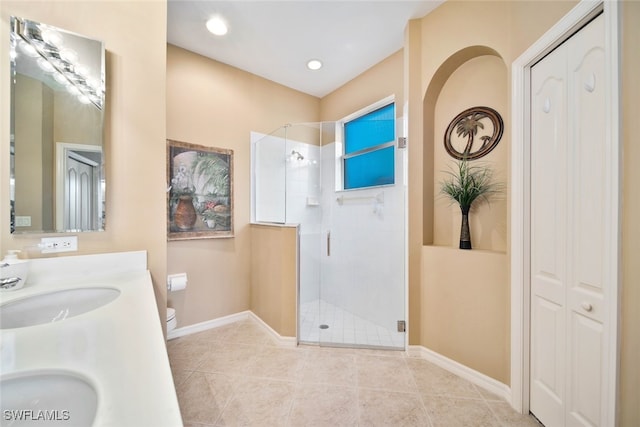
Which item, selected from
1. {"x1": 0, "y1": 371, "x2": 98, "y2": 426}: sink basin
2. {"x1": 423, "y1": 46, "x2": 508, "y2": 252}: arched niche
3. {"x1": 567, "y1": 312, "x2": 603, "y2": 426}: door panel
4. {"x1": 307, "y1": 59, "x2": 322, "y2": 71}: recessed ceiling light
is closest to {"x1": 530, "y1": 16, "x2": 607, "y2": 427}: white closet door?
{"x1": 567, "y1": 312, "x2": 603, "y2": 426}: door panel

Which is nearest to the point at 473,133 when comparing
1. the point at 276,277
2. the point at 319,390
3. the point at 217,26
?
the point at 276,277

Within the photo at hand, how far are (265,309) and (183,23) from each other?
270 cm

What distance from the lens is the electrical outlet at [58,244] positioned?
126cm

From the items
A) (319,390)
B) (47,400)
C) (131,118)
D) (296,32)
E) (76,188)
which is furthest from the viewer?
(296,32)

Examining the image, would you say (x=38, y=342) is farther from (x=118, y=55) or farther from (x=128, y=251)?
(x=118, y=55)

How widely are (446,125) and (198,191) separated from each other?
7.77ft

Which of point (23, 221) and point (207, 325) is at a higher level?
point (23, 221)

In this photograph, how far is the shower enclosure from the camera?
243 cm

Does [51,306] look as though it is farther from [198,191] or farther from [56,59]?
[198,191]

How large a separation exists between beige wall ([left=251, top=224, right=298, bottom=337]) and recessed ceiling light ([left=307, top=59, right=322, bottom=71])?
178cm

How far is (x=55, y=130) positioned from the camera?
4.20 feet

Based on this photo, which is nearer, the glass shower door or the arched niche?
the arched niche

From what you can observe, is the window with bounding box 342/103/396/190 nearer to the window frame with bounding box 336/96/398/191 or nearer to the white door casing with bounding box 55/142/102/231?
the window frame with bounding box 336/96/398/191

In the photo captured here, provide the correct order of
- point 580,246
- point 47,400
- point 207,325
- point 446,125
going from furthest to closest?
point 207,325 → point 446,125 → point 580,246 → point 47,400
